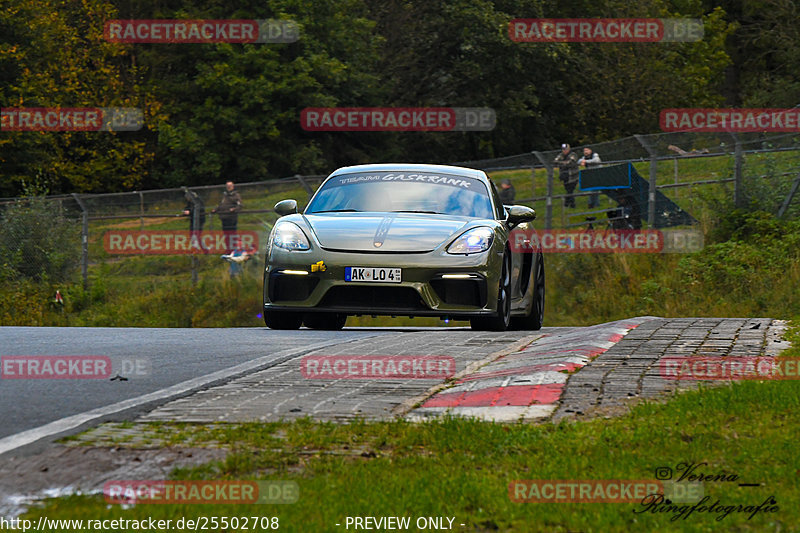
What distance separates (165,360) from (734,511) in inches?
234

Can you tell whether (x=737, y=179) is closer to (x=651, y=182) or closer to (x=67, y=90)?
(x=651, y=182)

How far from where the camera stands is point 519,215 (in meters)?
12.6

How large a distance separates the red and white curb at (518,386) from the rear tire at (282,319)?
290cm

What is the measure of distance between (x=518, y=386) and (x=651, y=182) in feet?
55.6

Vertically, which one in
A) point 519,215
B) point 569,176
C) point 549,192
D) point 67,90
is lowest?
point 519,215

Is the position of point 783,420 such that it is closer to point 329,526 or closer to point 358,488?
→ point 358,488

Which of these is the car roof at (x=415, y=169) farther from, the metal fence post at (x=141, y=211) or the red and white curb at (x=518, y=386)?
the metal fence post at (x=141, y=211)

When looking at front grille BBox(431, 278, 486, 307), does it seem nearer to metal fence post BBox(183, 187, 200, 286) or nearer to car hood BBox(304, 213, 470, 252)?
car hood BBox(304, 213, 470, 252)

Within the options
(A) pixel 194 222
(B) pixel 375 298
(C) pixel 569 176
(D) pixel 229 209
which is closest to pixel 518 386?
(B) pixel 375 298

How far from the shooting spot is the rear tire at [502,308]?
1195 cm

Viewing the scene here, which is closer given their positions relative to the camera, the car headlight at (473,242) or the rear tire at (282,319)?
the car headlight at (473,242)

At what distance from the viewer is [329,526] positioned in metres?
4.46

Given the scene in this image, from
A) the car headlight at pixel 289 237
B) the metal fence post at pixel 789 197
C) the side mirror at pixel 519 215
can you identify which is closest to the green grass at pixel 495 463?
the car headlight at pixel 289 237

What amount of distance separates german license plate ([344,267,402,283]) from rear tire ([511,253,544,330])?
2.76m
